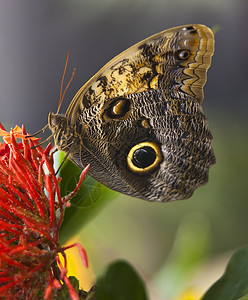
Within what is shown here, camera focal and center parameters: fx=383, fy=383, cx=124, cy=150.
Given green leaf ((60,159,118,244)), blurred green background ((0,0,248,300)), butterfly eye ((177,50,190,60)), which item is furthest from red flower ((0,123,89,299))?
blurred green background ((0,0,248,300))

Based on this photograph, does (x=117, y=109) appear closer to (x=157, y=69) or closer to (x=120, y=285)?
(x=157, y=69)

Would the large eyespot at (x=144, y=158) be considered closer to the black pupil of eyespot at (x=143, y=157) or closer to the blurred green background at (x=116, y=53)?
the black pupil of eyespot at (x=143, y=157)

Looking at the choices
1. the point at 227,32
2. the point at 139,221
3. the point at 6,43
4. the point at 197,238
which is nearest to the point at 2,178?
the point at 197,238

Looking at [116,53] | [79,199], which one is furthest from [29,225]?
[116,53]

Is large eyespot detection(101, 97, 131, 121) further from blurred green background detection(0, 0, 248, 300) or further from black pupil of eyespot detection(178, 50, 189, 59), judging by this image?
blurred green background detection(0, 0, 248, 300)

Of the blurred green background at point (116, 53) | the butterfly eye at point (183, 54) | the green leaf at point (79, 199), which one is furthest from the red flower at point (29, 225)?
the blurred green background at point (116, 53)

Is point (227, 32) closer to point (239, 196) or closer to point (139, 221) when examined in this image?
point (239, 196)

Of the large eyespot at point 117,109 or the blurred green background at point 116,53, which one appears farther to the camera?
the blurred green background at point 116,53
